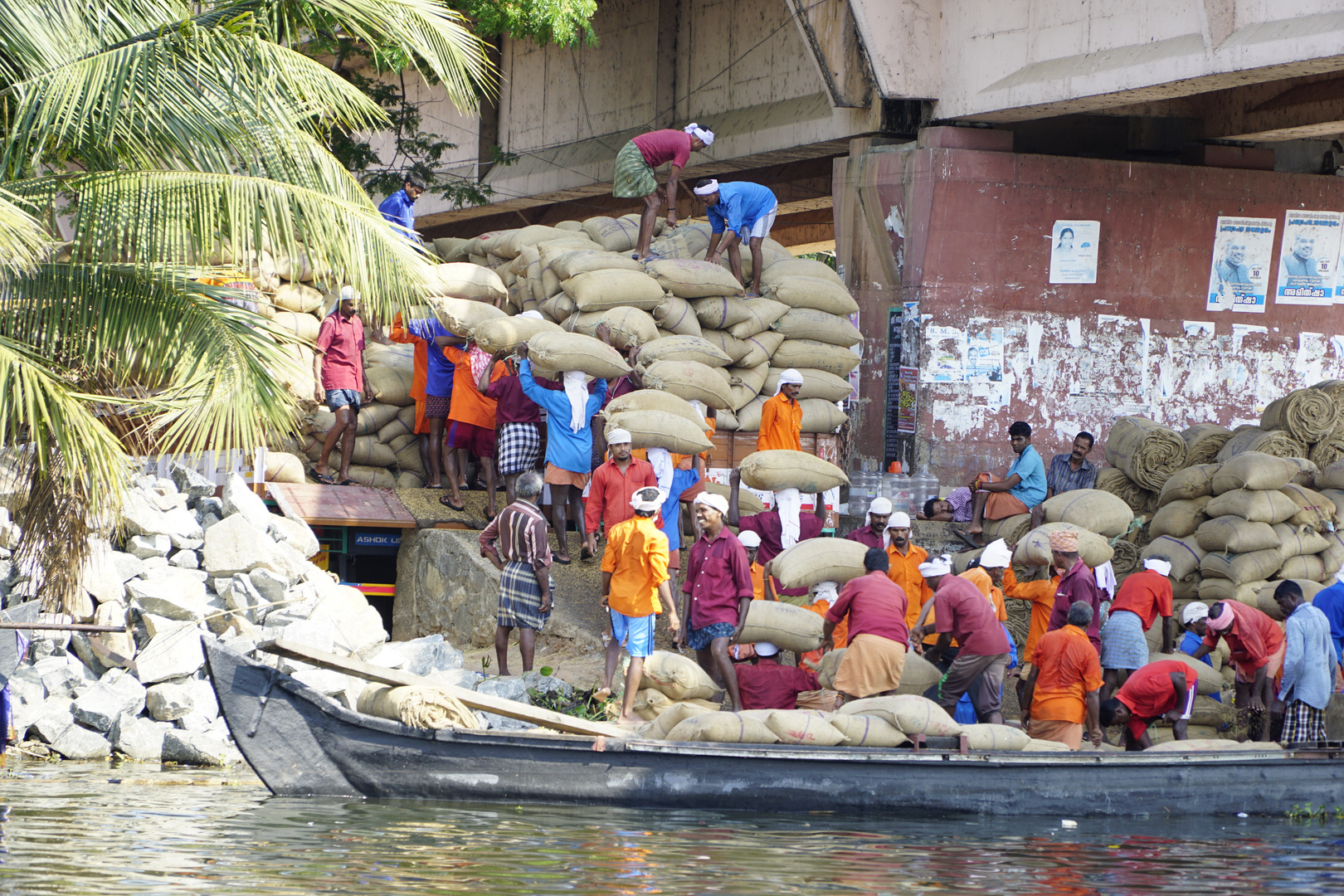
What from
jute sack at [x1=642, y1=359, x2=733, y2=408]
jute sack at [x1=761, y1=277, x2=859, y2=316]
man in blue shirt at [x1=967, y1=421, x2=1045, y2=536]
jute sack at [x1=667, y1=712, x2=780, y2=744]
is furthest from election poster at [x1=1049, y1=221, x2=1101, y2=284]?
jute sack at [x1=667, y1=712, x2=780, y2=744]

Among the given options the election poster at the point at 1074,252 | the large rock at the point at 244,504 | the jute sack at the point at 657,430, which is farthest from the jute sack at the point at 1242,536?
the large rock at the point at 244,504

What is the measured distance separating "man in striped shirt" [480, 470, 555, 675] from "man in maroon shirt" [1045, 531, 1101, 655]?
318cm

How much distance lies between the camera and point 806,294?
13312 millimetres

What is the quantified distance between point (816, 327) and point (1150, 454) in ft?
9.48

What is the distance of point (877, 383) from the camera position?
14594 mm

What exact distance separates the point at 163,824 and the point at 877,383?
862 centimetres

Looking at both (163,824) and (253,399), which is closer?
(253,399)

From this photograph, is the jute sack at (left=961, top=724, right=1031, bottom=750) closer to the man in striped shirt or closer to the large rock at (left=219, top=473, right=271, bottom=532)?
the man in striped shirt

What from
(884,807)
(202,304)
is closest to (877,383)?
(884,807)

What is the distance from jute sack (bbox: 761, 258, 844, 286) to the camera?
13406 millimetres

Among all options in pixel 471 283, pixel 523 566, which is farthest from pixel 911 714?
pixel 471 283

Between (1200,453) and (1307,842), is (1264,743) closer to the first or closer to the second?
(1307,842)

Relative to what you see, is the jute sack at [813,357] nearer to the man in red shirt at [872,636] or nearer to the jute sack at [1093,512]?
the jute sack at [1093,512]

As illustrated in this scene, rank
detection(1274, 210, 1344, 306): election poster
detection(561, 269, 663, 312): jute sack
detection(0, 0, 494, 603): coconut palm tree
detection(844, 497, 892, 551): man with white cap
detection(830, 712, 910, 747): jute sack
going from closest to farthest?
detection(0, 0, 494, 603): coconut palm tree
detection(830, 712, 910, 747): jute sack
detection(844, 497, 892, 551): man with white cap
detection(561, 269, 663, 312): jute sack
detection(1274, 210, 1344, 306): election poster
